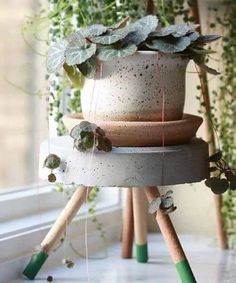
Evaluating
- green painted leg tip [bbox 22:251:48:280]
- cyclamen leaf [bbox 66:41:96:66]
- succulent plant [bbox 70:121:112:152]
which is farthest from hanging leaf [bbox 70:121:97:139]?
green painted leg tip [bbox 22:251:48:280]

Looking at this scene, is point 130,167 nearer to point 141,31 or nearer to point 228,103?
point 141,31

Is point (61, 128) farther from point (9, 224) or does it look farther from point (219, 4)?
point (219, 4)

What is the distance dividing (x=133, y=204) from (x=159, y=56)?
42cm

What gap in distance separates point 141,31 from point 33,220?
0.55m

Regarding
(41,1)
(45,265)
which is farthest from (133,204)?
(41,1)

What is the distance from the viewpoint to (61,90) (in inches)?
60.0

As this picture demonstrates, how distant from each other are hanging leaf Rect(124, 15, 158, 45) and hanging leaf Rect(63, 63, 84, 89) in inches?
4.8

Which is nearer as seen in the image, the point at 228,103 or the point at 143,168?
the point at 143,168

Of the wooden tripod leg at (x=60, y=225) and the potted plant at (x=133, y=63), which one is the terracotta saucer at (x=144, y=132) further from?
the wooden tripod leg at (x=60, y=225)

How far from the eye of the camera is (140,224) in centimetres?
151

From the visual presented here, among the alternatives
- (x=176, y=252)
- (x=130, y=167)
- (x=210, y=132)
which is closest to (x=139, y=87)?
(x=130, y=167)

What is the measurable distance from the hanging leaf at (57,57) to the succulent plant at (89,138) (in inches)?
4.7

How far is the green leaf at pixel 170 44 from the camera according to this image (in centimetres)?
118

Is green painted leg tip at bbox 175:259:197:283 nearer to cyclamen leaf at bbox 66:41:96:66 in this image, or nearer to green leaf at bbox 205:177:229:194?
green leaf at bbox 205:177:229:194
